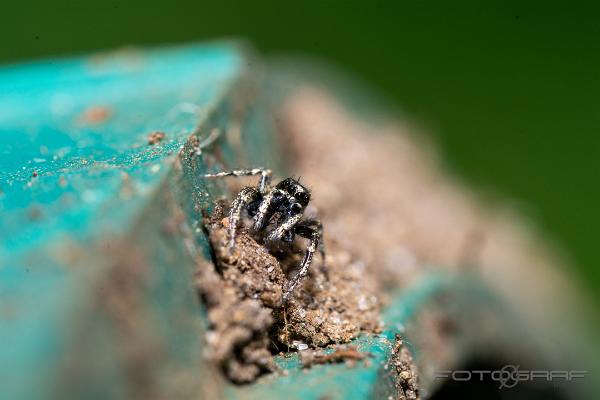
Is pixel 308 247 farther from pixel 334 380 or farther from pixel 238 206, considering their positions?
pixel 334 380

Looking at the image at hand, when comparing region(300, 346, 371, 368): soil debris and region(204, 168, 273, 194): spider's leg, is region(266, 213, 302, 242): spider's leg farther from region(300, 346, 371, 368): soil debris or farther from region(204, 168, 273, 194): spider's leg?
region(300, 346, 371, 368): soil debris

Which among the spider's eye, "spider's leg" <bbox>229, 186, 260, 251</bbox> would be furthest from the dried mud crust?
the spider's eye

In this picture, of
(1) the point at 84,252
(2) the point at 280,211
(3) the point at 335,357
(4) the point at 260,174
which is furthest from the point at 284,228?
(1) the point at 84,252

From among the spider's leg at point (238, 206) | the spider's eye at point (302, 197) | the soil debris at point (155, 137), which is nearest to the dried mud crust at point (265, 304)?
the spider's leg at point (238, 206)

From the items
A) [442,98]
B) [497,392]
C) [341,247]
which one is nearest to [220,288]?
[341,247]

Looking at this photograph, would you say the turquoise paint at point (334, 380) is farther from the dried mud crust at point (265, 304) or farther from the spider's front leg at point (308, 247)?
the spider's front leg at point (308, 247)

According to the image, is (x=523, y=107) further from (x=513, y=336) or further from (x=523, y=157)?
(x=513, y=336)
